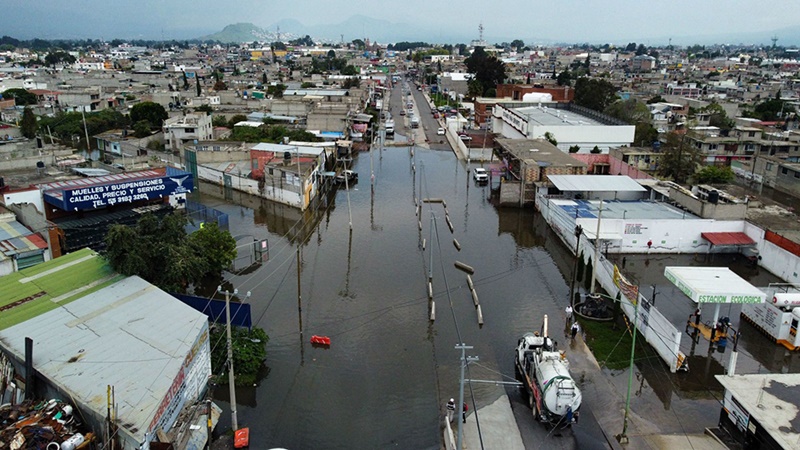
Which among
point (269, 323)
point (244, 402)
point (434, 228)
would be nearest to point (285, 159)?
point (434, 228)

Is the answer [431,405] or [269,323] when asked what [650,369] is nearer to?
[431,405]

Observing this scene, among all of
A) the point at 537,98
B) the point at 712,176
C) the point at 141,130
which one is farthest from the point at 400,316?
the point at 537,98

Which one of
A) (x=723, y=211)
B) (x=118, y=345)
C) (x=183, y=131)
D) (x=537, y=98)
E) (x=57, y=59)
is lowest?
(x=723, y=211)

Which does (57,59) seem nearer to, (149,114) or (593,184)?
(149,114)

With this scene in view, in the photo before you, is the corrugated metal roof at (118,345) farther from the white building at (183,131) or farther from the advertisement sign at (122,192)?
the white building at (183,131)

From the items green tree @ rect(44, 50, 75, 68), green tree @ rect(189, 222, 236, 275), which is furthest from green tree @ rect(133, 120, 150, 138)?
green tree @ rect(44, 50, 75, 68)

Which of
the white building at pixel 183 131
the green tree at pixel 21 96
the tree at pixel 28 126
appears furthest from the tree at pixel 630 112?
the green tree at pixel 21 96

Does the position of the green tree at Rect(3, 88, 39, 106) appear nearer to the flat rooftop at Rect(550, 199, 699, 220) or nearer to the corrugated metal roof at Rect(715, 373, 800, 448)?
the flat rooftop at Rect(550, 199, 699, 220)
